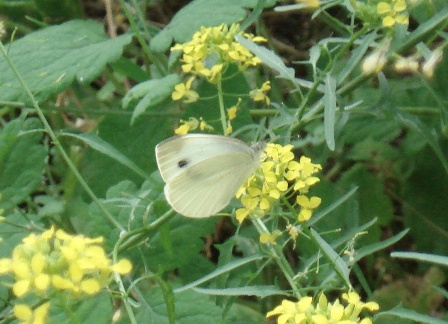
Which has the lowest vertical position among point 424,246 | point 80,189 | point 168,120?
point 424,246

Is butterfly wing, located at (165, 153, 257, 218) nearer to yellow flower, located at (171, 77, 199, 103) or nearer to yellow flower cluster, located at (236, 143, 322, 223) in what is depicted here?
yellow flower cluster, located at (236, 143, 322, 223)

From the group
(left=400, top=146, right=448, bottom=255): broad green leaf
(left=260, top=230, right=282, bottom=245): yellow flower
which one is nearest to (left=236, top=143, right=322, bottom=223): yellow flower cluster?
(left=260, top=230, right=282, bottom=245): yellow flower

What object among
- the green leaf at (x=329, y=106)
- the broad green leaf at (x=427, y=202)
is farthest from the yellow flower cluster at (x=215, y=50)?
the broad green leaf at (x=427, y=202)

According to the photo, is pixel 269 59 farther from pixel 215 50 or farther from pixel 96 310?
pixel 96 310

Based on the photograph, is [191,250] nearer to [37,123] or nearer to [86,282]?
[37,123]

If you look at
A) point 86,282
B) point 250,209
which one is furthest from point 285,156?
point 86,282

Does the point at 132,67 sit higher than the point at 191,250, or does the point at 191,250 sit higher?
the point at 132,67

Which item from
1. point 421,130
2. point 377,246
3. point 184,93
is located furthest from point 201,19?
point 377,246
